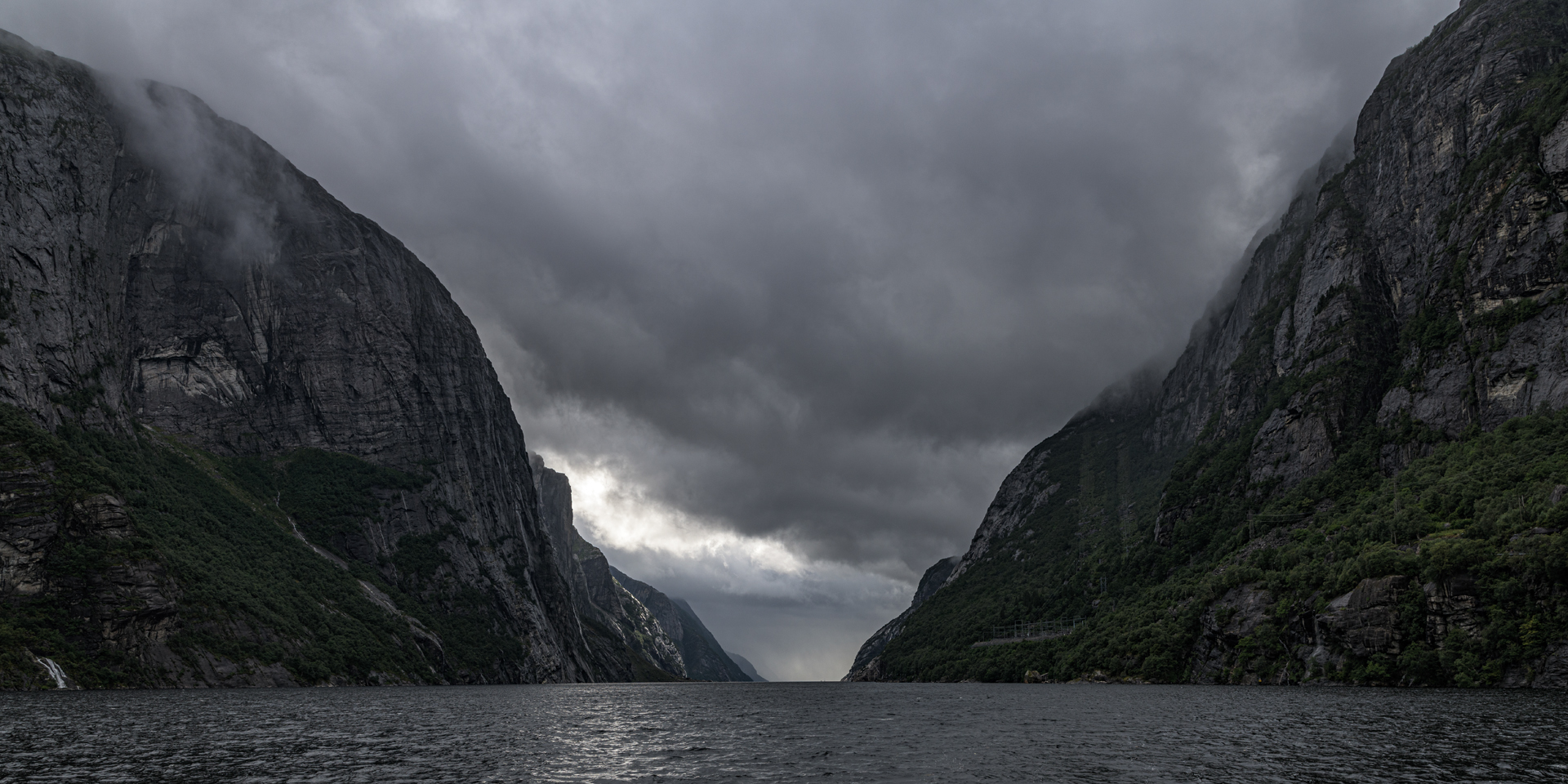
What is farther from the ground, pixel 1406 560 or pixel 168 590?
pixel 1406 560

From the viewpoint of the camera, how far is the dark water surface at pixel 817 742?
37.4 meters

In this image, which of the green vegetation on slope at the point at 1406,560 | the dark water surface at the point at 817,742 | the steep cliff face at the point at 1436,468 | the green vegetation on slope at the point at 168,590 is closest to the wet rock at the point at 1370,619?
the steep cliff face at the point at 1436,468

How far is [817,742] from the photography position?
55781mm

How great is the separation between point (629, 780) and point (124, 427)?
21328cm

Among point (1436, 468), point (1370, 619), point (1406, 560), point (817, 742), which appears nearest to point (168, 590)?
point (817, 742)

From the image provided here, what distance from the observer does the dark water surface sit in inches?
1473

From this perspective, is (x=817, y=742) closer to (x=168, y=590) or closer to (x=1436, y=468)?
(x=168, y=590)

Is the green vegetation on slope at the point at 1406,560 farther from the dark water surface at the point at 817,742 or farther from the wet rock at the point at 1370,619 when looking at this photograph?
the dark water surface at the point at 817,742

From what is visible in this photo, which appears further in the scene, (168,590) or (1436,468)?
(1436,468)

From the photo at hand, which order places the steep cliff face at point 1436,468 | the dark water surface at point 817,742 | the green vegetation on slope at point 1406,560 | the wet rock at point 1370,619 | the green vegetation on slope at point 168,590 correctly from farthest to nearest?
the green vegetation on slope at point 168,590 → the wet rock at point 1370,619 → the steep cliff face at point 1436,468 → the green vegetation on slope at point 1406,560 → the dark water surface at point 817,742

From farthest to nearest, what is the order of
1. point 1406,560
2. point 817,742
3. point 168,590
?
point 168,590 < point 1406,560 < point 817,742

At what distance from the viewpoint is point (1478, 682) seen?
293ft

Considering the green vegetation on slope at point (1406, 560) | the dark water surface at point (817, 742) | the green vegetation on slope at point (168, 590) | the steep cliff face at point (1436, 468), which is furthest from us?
the green vegetation on slope at point (168, 590)

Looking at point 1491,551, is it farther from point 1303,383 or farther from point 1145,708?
point 1303,383
